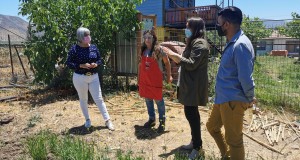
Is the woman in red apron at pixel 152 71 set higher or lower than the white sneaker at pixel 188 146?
higher

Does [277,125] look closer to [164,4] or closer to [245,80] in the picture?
[245,80]

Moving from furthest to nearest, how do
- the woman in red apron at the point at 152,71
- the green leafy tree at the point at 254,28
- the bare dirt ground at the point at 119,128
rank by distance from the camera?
1. the green leafy tree at the point at 254,28
2. the woman in red apron at the point at 152,71
3. the bare dirt ground at the point at 119,128

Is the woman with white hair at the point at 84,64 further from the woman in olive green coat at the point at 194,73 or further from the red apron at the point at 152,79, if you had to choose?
the woman in olive green coat at the point at 194,73

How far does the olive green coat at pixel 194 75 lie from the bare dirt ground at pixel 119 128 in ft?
2.71

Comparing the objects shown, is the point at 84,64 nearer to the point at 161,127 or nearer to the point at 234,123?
the point at 161,127

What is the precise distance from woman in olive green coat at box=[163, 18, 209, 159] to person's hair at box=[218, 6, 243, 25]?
0.70 metres

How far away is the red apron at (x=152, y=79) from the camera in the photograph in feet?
17.1

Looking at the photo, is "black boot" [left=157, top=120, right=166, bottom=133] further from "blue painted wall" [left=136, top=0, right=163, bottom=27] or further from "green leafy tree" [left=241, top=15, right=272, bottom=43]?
"blue painted wall" [left=136, top=0, right=163, bottom=27]

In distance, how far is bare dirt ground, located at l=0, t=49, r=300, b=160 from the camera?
4.77 meters

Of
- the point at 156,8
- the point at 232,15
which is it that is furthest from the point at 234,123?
the point at 156,8

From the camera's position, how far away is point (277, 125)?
5.87 metres

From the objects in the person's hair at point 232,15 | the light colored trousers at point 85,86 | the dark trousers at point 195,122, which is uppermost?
the person's hair at point 232,15

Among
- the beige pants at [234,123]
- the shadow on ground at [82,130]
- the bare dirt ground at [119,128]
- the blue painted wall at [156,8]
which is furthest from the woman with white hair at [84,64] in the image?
the blue painted wall at [156,8]

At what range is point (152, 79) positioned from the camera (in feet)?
17.3
